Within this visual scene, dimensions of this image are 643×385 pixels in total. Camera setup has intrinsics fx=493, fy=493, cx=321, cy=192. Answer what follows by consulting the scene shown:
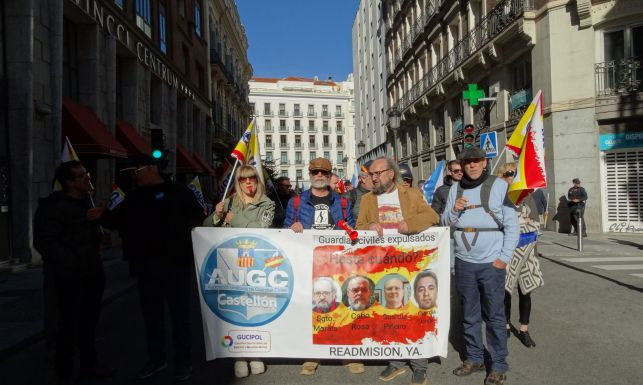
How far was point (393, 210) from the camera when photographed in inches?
170

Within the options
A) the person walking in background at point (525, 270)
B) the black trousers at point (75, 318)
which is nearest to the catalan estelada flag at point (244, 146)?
the black trousers at point (75, 318)

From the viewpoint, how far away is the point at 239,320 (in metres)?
→ 4.29

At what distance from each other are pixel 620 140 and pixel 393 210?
14.0m

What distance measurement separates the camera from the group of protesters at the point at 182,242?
4043 mm

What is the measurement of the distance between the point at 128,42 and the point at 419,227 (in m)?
16.5

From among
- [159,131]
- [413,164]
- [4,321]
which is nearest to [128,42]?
[159,131]

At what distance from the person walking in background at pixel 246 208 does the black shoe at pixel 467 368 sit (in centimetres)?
170

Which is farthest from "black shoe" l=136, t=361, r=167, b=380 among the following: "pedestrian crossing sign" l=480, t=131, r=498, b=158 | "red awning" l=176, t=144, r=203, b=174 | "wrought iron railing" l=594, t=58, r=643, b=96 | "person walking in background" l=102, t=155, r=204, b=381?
"red awning" l=176, t=144, r=203, b=174

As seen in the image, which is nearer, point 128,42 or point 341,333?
point 341,333

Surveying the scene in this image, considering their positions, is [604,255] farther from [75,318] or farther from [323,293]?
[75,318]

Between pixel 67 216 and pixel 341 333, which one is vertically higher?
pixel 67 216

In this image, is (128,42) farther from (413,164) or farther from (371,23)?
(371,23)

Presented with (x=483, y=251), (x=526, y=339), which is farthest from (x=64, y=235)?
(x=526, y=339)

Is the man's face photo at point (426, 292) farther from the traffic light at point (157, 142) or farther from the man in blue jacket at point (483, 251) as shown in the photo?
the traffic light at point (157, 142)
